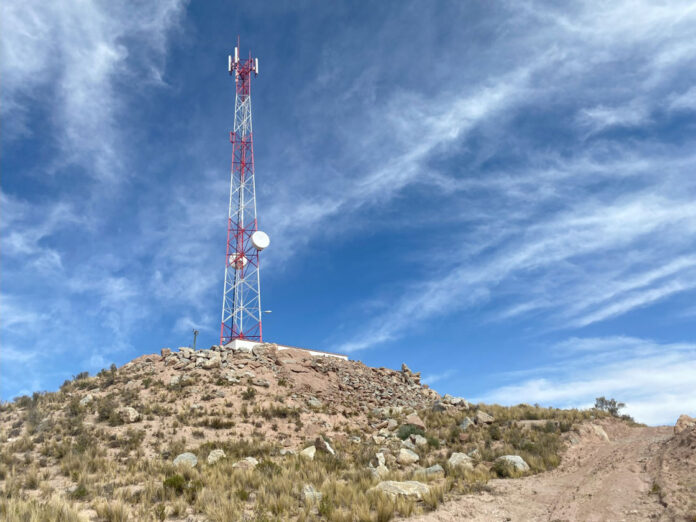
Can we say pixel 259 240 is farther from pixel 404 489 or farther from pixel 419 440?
pixel 404 489

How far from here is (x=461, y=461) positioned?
18.4 m

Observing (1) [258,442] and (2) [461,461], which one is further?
(1) [258,442]

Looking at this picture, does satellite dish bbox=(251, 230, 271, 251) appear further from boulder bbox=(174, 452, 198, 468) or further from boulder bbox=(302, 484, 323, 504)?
boulder bbox=(302, 484, 323, 504)

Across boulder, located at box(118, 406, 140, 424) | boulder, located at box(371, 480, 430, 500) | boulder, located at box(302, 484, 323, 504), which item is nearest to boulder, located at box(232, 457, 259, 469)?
boulder, located at box(302, 484, 323, 504)

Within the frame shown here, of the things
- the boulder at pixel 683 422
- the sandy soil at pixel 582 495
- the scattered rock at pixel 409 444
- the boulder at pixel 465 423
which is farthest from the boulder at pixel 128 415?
the boulder at pixel 683 422

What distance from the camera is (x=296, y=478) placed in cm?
1544

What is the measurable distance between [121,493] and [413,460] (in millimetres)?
11443

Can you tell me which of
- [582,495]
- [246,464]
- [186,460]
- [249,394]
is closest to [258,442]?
[186,460]

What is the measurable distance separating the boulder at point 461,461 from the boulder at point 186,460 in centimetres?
1031

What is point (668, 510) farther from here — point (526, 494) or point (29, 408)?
point (29, 408)

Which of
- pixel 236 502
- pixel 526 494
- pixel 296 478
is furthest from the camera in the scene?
pixel 296 478

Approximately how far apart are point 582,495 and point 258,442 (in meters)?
14.5

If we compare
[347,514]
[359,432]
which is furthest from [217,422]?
[347,514]

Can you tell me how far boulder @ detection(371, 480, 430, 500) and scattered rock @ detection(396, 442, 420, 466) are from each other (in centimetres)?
530
